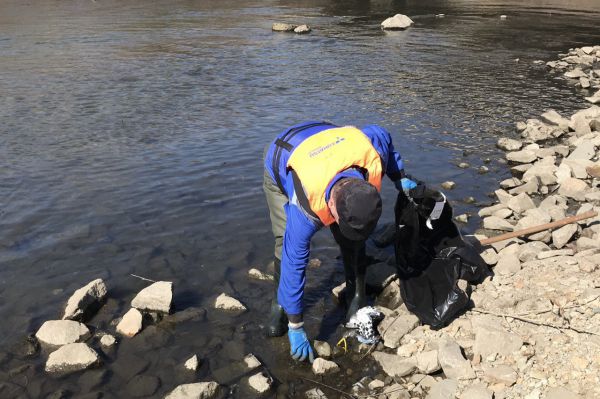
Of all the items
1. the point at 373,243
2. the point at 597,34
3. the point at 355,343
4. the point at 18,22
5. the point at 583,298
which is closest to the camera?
the point at 583,298

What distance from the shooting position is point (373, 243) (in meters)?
6.77

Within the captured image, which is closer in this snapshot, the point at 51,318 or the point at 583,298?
the point at 583,298

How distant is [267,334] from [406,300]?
1.33 meters

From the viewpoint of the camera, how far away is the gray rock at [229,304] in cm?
575

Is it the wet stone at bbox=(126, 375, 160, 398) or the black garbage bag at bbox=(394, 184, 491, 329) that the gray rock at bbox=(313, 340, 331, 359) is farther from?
the wet stone at bbox=(126, 375, 160, 398)

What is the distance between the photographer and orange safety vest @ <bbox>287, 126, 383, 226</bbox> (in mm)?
3939

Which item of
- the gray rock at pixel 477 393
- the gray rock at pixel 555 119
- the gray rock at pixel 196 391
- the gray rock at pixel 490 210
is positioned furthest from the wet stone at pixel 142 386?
the gray rock at pixel 555 119

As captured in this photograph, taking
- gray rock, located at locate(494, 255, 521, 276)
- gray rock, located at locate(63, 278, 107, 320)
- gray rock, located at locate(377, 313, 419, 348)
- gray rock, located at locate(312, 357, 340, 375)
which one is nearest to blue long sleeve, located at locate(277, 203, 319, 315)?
gray rock, located at locate(312, 357, 340, 375)

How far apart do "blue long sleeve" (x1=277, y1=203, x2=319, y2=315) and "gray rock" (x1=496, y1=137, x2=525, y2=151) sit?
24.3 ft

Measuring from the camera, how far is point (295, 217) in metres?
4.11

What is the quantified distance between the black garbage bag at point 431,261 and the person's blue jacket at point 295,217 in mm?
637

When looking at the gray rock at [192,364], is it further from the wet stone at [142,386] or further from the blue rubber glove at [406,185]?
the blue rubber glove at [406,185]

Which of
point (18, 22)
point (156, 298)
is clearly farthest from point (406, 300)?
point (18, 22)

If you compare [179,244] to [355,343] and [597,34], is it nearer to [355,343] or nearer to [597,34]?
[355,343]
